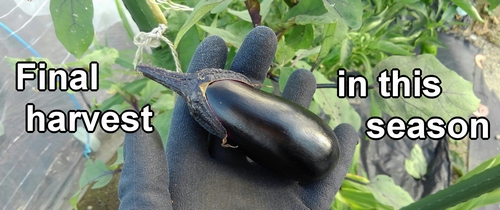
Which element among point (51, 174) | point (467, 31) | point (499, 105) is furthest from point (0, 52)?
point (467, 31)

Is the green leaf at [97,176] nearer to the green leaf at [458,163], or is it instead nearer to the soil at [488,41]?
the green leaf at [458,163]

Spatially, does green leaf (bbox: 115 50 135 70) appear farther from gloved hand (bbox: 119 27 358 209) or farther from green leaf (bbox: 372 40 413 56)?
green leaf (bbox: 372 40 413 56)

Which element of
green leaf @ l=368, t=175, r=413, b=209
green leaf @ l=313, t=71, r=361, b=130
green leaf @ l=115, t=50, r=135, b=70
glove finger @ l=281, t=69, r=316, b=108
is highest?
glove finger @ l=281, t=69, r=316, b=108

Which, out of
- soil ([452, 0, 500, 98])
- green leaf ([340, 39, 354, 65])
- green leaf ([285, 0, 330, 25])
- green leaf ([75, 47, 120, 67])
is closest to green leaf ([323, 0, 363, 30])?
green leaf ([285, 0, 330, 25])

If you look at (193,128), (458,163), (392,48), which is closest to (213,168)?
(193,128)

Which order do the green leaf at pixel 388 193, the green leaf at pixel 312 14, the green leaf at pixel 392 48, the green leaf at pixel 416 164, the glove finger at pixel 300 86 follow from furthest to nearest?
the green leaf at pixel 416 164, the green leaf at pixel 392 48, the green leaf at pixel 388 193, the glove finger at pixel 300 86, the green leaf at pixel 312 14

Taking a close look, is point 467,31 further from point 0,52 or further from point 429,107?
→ point 0,52

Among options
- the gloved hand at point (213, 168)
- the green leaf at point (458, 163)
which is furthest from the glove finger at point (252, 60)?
the green leaf at point (458, 163)
